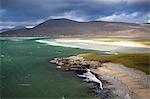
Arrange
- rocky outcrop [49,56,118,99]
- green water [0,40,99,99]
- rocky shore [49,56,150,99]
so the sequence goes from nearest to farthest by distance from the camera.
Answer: rocky shore [49,56,150,99] < rocky outcrop [49,56,118,99] < green water [0,40,99,99]

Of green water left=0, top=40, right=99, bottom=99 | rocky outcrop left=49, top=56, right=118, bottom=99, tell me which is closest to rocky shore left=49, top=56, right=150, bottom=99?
rocky outcrop left=49, top=56, right=118, bottom=99

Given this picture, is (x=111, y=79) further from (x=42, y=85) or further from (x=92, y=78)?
(x=42, y=85)

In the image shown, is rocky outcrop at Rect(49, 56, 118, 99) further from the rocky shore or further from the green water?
the green water

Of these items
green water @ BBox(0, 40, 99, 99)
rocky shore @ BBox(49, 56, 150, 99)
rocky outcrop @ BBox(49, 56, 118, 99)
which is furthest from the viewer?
green water @ BBox(0, 40, 99, 99)

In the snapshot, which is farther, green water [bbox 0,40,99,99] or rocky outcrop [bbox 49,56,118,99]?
green water [bbox 0,40,99,99]

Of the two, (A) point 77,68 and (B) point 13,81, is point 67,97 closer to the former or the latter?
(B) point 13,81

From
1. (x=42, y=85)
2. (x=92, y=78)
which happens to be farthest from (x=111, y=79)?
(x=42, y=85)

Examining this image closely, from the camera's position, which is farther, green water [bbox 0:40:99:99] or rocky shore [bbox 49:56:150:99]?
green water [bbox 0:40:99:99]

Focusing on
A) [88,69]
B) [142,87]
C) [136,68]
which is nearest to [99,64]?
[88,69]
